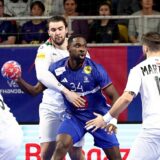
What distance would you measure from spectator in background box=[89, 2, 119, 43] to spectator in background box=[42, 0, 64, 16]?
929 mm

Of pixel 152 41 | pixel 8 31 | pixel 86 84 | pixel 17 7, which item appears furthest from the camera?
pixel 17 7

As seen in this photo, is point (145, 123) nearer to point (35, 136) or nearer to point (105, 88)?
point (105, 88)

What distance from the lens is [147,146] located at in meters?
8.14

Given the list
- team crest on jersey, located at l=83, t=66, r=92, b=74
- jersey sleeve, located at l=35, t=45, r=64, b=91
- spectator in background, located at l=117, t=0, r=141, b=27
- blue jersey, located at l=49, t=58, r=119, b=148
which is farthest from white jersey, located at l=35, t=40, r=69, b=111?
spectator in background, located at l=117, t=0, r=141, b=27

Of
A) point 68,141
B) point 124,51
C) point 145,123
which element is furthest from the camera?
point 124,51

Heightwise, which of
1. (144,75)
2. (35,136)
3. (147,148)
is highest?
(144,75)

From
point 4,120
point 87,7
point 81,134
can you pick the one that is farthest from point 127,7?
point 4,120

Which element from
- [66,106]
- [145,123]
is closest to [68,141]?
[66,106]

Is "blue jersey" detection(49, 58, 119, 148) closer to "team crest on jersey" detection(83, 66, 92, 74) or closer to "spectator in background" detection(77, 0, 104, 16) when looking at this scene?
"team crest on jersey" detection(83, 66, 92, 74)

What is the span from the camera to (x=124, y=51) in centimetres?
1264

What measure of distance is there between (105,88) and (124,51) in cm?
348

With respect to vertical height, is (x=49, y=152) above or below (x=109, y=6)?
below

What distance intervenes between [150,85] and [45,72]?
186 cm

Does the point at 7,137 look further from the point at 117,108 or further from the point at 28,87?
the point at 28,87
